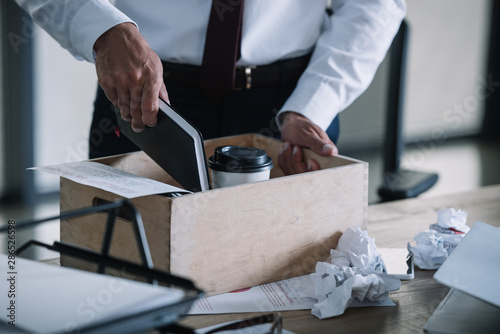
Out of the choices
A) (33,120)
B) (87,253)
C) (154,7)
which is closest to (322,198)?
(87,253)

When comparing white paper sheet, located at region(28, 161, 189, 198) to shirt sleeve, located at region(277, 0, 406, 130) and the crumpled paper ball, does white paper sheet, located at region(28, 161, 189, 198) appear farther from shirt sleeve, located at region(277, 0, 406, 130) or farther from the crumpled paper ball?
shirt sleeve, located at region(277, 0, 406, 130)

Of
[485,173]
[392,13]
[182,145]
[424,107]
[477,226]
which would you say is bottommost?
[485,173]

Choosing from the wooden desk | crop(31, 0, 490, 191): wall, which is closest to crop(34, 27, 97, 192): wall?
crop(31, 0, 490, 191): wall

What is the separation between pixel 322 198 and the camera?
106 cm

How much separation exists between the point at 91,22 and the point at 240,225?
0.50m

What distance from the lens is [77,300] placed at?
1.78 feet

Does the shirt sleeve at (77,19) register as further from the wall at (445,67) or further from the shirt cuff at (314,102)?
the wall at (445,67)

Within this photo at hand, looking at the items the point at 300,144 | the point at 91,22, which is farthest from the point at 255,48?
the point at 91,22

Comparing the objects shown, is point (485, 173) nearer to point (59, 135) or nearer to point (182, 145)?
point (59, 135)

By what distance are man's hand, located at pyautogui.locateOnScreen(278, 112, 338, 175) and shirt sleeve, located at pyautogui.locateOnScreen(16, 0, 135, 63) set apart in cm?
43

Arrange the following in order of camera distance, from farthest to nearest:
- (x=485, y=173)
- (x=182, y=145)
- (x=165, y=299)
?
(x=485, y=173) < (x=182, y=145) < (x=165, y=299)

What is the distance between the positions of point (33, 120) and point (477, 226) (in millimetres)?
2603

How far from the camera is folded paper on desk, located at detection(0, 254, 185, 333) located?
19.6 inches

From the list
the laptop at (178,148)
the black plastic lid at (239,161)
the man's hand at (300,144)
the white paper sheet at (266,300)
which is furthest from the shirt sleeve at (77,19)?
the white paper sheet at (266,300)
